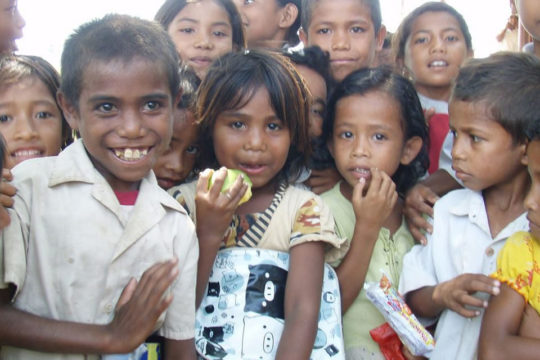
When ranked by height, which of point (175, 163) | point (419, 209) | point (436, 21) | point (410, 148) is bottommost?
point (419, 209)

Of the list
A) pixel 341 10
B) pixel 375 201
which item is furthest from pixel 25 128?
pixel 341 10

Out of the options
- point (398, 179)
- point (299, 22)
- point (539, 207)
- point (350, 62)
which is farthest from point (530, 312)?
point (299, 22)

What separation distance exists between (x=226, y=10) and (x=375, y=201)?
1799mm

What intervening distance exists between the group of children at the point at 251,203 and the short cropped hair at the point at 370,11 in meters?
0.61

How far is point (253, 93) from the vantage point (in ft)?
8.46

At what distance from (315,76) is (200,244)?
4.54 ft

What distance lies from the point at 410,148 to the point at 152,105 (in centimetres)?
147

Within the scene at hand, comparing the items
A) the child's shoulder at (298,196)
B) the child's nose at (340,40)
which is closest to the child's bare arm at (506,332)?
the child's shoulder at (298,196)

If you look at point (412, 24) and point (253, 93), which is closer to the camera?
point (253, 93)

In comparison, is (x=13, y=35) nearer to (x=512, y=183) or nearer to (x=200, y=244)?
(x=200, y=244)

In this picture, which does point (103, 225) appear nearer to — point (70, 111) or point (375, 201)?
point (70, 111)

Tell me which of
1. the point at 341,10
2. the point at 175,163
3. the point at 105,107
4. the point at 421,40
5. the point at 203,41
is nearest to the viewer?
the point at 105,107

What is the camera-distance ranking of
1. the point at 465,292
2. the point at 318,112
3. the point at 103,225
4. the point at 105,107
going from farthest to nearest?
the point at 318,112
the point at 465,292
the point at 105,107
the point at 103,225

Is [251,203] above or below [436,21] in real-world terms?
below
